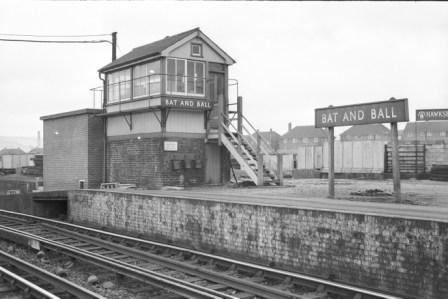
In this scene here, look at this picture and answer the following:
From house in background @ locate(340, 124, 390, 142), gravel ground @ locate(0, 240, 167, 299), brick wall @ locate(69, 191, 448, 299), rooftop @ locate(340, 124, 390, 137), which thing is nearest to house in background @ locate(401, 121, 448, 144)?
house in background @ locate(340, 124, 390, 142)

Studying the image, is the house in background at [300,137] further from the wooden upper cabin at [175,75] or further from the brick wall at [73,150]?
the wooden upper cabin at [175,75]

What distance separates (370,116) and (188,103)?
945cm

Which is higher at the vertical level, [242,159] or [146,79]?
[146,79]

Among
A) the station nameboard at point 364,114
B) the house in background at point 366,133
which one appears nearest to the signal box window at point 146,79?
the station nameboard at point 364,114

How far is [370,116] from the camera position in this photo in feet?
37.0

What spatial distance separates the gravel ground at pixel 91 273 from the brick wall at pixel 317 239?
2.94 m

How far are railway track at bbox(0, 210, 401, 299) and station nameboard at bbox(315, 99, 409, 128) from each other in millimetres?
4620

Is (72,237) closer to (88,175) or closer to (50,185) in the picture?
(88,175)

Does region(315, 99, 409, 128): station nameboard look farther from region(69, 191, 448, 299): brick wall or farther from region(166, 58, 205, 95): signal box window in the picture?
region(166, 58, 205, 95): signal box window

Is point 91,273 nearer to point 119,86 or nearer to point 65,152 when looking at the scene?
point 119,86

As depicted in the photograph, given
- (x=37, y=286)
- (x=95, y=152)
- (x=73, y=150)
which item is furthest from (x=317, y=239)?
(x=73, y=150)

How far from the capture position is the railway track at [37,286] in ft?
25.3

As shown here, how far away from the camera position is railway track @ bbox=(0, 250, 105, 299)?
7715 mm

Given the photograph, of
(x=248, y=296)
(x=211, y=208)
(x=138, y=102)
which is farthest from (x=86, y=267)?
(x=138, y=102)
